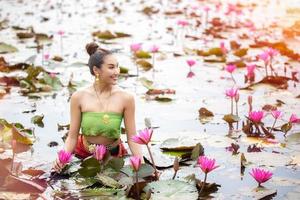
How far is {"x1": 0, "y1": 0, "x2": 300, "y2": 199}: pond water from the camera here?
3693 millimetres

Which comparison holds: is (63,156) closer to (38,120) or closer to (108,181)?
(108,181)

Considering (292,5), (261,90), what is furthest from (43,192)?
(292,5)

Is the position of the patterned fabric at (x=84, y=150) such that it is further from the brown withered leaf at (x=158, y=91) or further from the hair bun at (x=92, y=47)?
the brown withered leaf at (x=158, y=91)

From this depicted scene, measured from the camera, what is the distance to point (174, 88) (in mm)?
6078

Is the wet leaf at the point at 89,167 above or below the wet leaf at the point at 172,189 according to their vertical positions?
above

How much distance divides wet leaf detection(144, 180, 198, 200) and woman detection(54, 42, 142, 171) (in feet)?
1.90

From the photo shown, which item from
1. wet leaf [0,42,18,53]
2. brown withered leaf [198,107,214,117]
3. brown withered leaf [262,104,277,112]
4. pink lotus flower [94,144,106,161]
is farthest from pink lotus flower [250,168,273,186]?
wet leaf [0,42,18,53]

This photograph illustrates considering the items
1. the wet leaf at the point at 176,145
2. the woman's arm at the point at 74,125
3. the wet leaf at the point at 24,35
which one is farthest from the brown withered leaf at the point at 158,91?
the wet leaf at the point at 24,35

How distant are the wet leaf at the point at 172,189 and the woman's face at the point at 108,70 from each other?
89 cm

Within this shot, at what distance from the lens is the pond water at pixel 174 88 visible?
3.69 m

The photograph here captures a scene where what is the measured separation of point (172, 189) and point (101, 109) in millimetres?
936

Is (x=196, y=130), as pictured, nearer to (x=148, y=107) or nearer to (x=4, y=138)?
(x=148, y=107)

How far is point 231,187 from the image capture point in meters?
3.31

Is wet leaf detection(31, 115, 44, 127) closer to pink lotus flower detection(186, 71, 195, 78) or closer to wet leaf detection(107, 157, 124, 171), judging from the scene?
wet leaf detection(107, 157, 124, 171)
